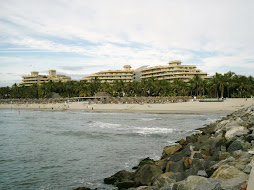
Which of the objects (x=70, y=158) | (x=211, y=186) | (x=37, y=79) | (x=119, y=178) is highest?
(x=37, y=79)

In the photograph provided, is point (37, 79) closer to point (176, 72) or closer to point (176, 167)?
point (176, 72)

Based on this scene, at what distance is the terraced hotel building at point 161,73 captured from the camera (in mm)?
100544

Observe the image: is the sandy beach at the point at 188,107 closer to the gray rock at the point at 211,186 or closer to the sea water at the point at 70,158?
the sea water at the point at 70,158

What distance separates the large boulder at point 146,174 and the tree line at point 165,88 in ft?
229

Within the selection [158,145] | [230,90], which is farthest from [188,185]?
[230,90]

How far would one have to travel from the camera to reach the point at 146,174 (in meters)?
8.59

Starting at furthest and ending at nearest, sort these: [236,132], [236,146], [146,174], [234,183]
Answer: [236,132]
[146,174]
[236,146]
[234,183]

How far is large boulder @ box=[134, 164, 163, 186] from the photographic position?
8367 mm

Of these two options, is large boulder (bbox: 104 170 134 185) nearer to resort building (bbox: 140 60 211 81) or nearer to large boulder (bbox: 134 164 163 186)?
large boulder (bbox: 134 164 163 186)

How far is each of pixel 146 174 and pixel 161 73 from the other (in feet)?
336

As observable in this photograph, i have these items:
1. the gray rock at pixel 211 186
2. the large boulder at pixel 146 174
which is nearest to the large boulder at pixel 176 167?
the large boulder at pixel 146 174

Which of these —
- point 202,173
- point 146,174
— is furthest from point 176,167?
point 202,173

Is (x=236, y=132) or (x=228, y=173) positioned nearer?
(x=228, y=173)

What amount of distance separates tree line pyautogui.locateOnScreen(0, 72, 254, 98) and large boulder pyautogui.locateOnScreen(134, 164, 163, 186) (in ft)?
229
